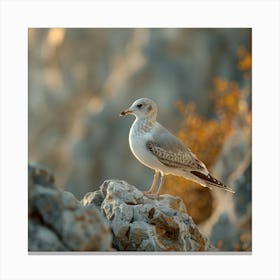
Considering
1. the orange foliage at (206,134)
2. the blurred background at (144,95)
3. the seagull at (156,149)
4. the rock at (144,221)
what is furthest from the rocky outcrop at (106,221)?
the orange foliage at (206,134)

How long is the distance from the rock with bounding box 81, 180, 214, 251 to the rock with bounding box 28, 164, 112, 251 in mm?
606

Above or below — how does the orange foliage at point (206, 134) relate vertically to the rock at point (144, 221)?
above

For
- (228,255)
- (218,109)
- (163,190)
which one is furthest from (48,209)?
(218,109)

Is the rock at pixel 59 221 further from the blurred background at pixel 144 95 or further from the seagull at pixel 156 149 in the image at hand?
the blurred background at pixel 144 95

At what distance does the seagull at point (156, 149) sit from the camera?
5762mm

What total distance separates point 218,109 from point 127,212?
2.48 metres

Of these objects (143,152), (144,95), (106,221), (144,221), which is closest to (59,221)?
(106,221)

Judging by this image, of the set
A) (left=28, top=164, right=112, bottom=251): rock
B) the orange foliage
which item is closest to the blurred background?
the orange foliage

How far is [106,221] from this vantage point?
5613mm

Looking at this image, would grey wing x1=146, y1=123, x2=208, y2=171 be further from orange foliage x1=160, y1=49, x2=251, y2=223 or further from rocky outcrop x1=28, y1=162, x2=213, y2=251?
orange foliage x1=160, y1=49, x2=251, y2=223

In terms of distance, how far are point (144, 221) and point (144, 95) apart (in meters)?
2.13

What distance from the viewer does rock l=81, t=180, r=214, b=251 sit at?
5.59 metres

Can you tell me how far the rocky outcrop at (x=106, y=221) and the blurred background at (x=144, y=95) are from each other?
36.5 inches

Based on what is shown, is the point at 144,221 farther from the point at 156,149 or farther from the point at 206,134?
the point at 206,134
